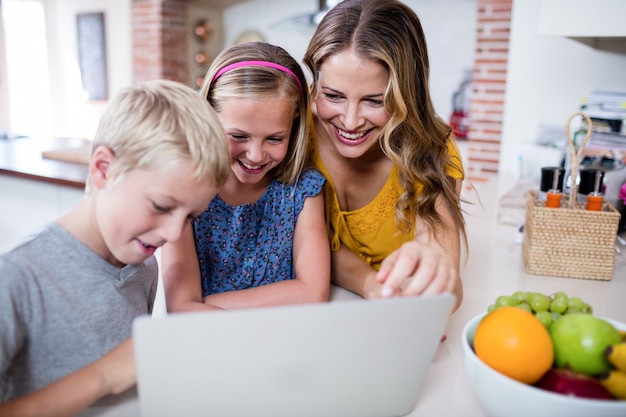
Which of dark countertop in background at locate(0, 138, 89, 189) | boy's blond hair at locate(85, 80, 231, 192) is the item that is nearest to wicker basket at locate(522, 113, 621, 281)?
boy's blond hair at locate(85, 80, 231, 192)

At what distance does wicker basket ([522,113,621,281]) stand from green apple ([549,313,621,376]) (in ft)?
2.35

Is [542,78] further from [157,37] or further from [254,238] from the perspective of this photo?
[157,37]

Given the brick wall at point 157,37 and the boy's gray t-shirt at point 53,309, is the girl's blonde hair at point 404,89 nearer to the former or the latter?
the boy's gray t-shirt at point 53,309

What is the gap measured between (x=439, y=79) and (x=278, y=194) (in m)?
→ 4.21

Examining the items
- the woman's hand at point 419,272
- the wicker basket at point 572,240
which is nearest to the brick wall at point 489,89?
the wicker basket at point 572,240

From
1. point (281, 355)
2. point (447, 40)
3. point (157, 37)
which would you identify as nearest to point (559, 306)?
point (281, 355)

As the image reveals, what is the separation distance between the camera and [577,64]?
267cm

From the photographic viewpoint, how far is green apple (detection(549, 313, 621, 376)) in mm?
615

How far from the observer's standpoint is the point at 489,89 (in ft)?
11.5

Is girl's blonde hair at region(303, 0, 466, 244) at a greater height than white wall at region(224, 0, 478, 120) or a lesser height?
lesser

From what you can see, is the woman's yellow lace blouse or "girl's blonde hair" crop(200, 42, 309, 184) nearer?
"girl's blonde hair" crop(200, 42, 309, 184)

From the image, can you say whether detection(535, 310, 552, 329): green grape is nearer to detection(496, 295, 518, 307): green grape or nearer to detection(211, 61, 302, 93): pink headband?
detection(496, 295, 518, 307): green grape

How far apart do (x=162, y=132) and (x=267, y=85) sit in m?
0.33

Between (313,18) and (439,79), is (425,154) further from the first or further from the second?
(313,18)
